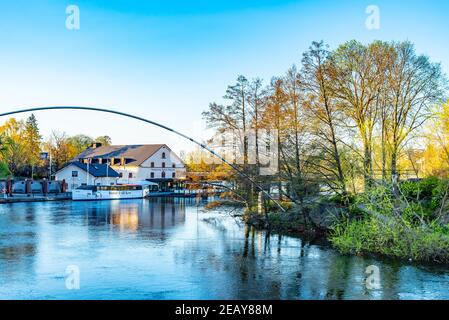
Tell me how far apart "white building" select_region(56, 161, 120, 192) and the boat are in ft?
19.6

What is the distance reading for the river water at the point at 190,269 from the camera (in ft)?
51.0

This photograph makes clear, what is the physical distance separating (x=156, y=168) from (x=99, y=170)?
11.2 m

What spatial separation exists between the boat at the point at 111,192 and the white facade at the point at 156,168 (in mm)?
5413

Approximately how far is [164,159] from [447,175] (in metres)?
65.2

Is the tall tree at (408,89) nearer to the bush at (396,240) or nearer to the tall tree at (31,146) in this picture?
the bush at (396,240)

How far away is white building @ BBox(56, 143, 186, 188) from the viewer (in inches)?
3263

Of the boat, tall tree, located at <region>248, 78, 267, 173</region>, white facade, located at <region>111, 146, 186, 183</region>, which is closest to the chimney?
white facade, located at <region>111, 146, 186, 183</region>

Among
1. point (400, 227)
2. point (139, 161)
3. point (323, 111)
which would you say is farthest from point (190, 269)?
point (139, 161)

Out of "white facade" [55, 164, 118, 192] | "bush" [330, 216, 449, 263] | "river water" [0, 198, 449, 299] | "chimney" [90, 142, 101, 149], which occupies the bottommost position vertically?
"river water" [0, 198, 449, 299]

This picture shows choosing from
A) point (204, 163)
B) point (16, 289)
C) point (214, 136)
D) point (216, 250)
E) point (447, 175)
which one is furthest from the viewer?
point (204, 163)

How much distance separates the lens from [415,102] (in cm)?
3142

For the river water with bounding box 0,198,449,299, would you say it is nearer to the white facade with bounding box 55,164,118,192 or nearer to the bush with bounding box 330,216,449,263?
the bush with bounding box 330,216,449,263
